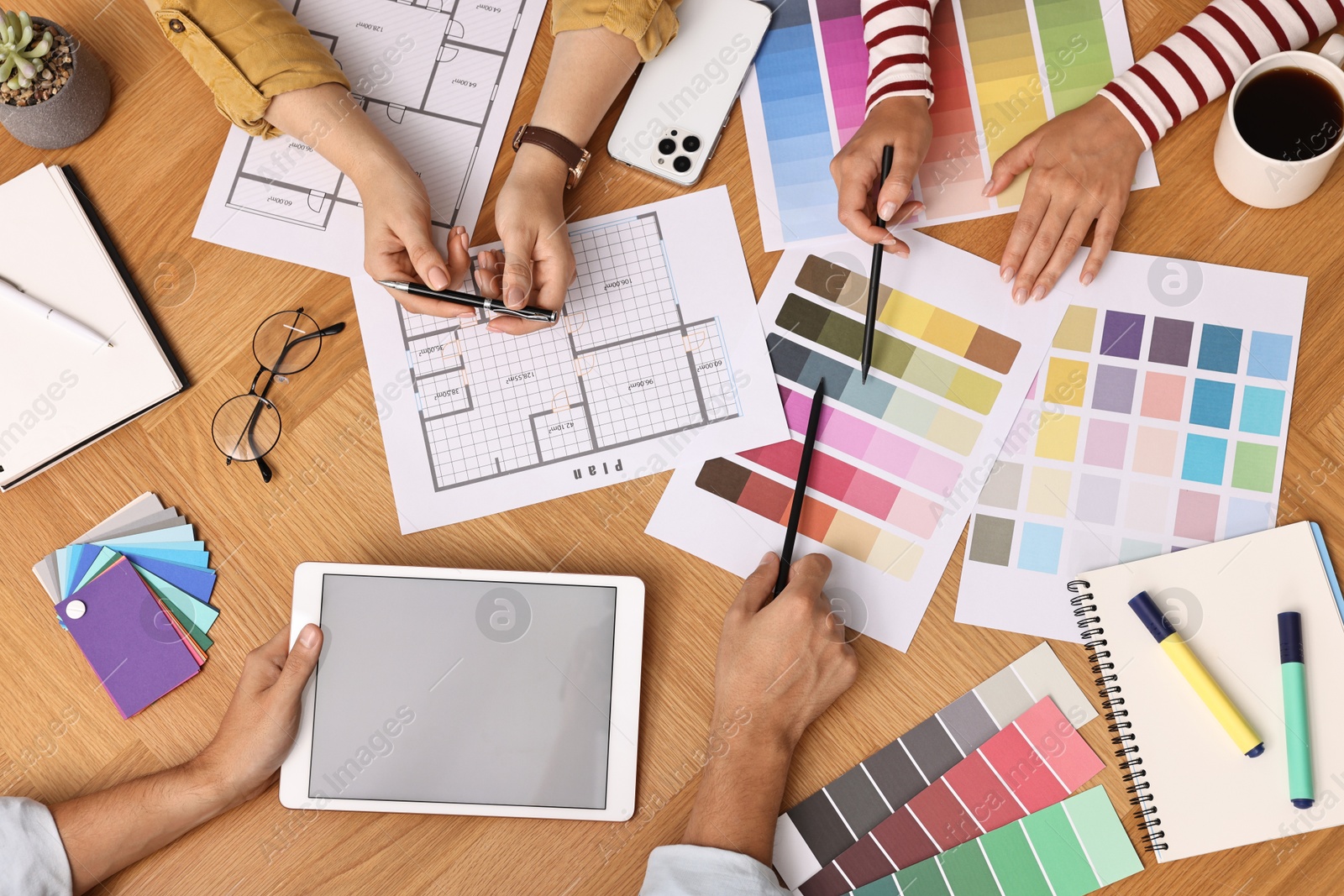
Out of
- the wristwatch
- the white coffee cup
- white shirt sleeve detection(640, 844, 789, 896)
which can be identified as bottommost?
white shirt sleeve detection(640, 844, 789, 896)

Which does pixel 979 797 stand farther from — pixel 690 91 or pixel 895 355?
pixel 690 91

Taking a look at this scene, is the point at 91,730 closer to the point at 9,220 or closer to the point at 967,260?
the point at 9,220

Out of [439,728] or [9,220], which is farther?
[9,220]

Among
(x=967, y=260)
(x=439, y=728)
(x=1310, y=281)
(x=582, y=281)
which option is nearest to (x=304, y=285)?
(x=582, y=281)

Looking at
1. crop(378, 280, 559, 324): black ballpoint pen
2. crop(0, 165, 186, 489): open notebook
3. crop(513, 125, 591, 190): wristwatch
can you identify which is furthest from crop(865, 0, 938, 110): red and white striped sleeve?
crop(0, 165, 186, 489): open notebook

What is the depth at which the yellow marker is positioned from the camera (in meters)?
0.89

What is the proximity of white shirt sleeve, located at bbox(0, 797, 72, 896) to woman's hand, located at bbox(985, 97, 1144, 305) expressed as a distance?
4.08 feet

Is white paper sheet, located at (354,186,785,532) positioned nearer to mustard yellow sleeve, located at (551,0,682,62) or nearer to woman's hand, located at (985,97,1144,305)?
mustard yellow sleeve, located at (551,0,682,62)

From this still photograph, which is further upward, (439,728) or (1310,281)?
(1310,281)

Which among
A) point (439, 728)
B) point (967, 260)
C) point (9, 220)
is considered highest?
point (967, 260)

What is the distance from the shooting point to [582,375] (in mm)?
1033

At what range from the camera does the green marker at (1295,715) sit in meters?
0.88

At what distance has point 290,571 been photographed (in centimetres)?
102

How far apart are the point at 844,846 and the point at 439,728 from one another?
0.45 m
